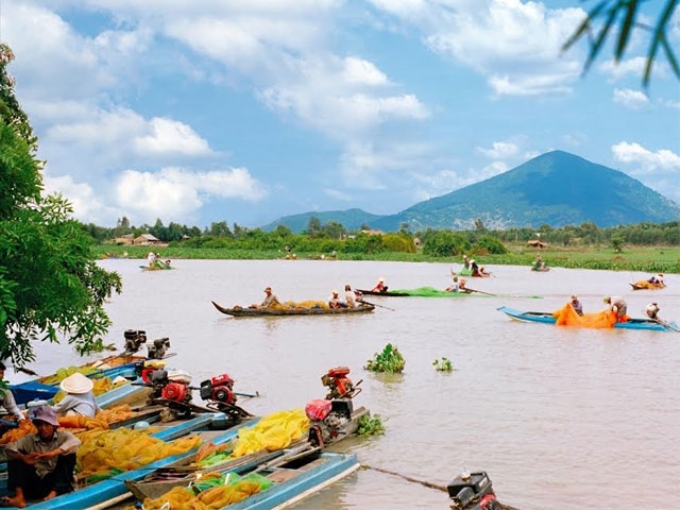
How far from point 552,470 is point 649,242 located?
101 m

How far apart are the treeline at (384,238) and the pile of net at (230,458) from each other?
80.1 m

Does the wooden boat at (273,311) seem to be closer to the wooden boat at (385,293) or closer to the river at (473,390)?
the river at (473,390)

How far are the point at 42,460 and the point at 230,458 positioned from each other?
1.97 metres

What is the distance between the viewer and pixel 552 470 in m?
9.57

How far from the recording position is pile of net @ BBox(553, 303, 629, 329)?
22.6 meters

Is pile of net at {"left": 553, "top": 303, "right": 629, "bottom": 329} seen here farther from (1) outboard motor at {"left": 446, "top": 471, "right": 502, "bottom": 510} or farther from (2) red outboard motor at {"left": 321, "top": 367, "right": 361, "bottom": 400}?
(1) outboard motor at {"left": 446, "top": 471, "right": 502, "bottom": 510}

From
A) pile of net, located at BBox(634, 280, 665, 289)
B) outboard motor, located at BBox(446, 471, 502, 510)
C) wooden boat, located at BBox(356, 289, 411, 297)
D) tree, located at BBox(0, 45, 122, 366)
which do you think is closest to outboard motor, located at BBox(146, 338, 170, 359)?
tree, located at BBox(0, 45, 122, 366)

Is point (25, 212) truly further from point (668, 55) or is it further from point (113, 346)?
point (113, 346)

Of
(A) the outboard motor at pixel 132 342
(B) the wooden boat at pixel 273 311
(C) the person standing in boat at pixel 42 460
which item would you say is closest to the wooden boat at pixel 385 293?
(B) the wooden boat at pixel 273 311

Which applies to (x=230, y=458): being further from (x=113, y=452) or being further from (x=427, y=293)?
(x=427, y=293)

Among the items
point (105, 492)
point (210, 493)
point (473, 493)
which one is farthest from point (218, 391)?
point (473, 493)

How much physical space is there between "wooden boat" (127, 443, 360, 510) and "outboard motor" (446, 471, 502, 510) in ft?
5.49

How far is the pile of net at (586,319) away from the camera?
74.1 feet

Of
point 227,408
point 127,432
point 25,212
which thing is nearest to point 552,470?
point 227,408
